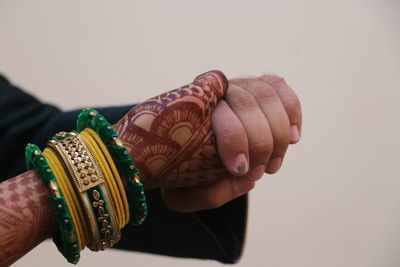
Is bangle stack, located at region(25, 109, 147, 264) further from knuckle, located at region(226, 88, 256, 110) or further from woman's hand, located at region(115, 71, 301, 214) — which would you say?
knuckle, located at region(226, 88, 256, 110)

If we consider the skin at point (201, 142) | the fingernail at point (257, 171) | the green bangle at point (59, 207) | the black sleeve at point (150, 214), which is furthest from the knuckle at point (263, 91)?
the green bangle at point (59, 207)

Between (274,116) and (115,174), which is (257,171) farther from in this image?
(115,174)

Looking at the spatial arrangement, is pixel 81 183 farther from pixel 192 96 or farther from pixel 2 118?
pixel 2 118

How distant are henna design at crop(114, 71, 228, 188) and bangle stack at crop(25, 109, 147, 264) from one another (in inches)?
2.2

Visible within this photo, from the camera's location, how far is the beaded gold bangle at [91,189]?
0.43 meters

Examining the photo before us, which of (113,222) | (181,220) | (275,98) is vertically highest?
(275,98)

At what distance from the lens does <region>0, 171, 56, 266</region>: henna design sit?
42cm

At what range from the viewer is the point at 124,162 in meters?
0.46

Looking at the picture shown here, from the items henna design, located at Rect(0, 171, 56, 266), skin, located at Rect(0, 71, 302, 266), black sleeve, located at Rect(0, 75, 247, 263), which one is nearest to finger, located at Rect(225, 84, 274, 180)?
skin, located at Rect(0, 71, 302, 266)

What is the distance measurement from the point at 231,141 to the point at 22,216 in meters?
0.28

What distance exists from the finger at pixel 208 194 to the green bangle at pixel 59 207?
244mm

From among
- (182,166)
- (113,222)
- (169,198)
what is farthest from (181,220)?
(113,222)

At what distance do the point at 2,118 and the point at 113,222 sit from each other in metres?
0.41

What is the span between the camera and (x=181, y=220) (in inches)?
30.6
